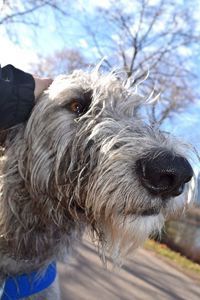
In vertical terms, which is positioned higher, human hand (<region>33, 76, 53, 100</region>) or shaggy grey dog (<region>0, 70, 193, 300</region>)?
human hand (<region>33, 76, 53, 100</region>)

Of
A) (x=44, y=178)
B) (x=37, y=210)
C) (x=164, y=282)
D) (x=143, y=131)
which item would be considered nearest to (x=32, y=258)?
(x=37, y=210)

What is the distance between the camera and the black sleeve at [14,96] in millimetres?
3223

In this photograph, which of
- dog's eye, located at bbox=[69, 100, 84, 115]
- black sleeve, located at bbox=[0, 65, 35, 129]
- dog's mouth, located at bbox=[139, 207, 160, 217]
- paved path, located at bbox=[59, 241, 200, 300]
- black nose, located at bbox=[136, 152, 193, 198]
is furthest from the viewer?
paved path, located at bbox=[59, 241, 200, 300]

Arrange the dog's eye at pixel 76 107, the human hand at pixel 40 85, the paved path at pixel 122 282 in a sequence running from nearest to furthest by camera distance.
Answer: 1. the dog's eye at pixel 76 107
2. the human hand at pixel 40 85
3. the paved path at pixel 122 282

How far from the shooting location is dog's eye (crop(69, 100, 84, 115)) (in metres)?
3.34

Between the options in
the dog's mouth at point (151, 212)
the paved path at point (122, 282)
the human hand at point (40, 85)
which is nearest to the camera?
the dog's mouth at point (151, 212)

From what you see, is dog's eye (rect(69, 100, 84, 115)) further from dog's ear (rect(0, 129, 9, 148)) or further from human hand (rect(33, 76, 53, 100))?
dog's ear (rect(0, 129, 9, 148))

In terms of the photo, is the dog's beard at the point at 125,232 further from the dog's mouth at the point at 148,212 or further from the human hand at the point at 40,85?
the human hand at the point at 40,85

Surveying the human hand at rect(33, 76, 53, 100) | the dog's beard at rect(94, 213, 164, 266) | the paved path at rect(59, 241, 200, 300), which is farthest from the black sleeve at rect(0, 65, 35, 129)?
the paved path at rect(59, 241, 200, 300)

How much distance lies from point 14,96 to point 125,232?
1.12 m

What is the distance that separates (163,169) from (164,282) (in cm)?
772

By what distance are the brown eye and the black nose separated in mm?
720

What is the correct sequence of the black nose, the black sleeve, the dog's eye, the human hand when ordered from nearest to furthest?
1. the black nose
2. the black sleeve
3. the dog's eye
4. the human hand

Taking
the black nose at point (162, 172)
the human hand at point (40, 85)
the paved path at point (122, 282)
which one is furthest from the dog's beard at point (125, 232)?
the paved path at point (122, 282)
